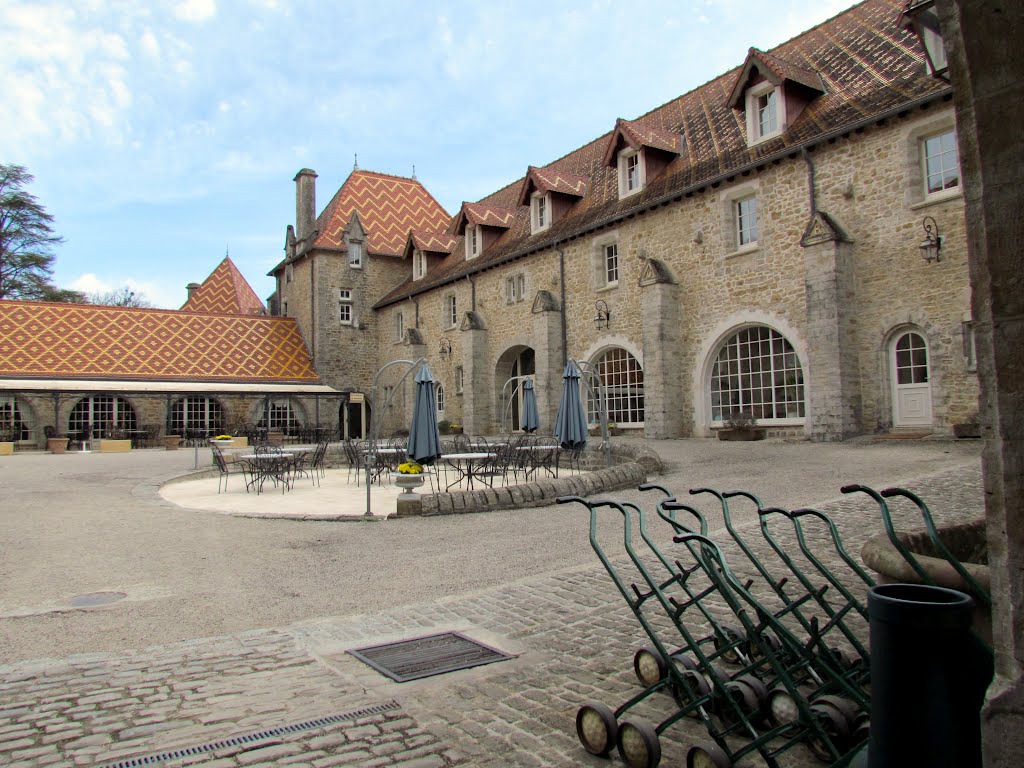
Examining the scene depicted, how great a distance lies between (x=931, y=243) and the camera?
13578 mm

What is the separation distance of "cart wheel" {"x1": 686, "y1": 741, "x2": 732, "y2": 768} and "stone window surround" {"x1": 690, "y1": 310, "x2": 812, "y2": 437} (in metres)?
14.6

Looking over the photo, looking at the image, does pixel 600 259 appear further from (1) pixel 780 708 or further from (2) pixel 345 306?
(1) pixel 780 708

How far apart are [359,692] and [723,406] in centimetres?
1582

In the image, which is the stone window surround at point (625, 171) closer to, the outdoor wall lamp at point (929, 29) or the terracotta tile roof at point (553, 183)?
the terracotta tile roof at point (553, 183)

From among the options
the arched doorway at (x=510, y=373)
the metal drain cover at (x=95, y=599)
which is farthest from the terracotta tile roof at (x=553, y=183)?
the metal drain cover at (x=95, y=599)

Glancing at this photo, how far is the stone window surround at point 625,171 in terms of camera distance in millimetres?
20938

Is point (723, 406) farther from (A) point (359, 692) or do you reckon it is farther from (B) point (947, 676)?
(B) point (947, 676)

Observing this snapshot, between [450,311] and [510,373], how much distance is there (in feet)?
14.1

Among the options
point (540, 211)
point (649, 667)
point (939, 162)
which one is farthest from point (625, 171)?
point (649, 667)

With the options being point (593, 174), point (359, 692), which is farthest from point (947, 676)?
point (593, 174)

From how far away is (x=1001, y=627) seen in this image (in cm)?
181

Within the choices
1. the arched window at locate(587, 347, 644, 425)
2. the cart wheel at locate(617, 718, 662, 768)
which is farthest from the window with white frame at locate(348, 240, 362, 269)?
the cart wheel at locate(617, 718, 662, 768)

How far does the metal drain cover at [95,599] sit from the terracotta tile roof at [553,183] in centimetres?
2060

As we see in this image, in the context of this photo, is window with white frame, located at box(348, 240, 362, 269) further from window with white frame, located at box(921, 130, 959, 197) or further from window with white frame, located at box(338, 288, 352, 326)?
window with white frame, located at box(921, 130, 959, 197)
